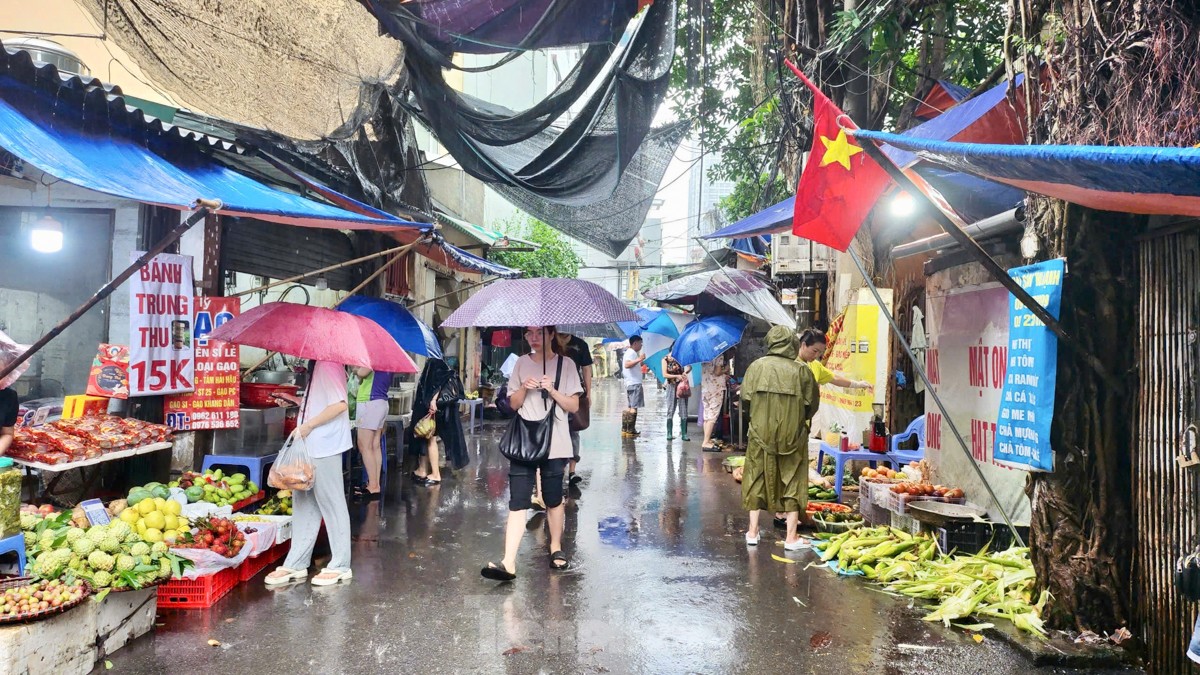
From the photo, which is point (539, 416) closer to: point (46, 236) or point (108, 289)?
point (108, 289)

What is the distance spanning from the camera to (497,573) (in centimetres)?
579

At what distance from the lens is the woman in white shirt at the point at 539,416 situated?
5.79 m

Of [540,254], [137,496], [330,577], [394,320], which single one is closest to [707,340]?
[394,320]

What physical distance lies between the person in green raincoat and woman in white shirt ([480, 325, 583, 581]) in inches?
71.8

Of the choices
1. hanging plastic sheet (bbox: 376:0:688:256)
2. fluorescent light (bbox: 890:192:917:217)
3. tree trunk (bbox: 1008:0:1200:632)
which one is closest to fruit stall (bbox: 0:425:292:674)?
hanging plastic sheet (bbox: 376:0:688:256)

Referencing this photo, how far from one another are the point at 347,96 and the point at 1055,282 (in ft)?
22.2

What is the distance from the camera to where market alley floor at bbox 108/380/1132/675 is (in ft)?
14.3

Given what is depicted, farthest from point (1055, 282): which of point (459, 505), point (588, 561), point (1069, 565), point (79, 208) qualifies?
point (79, 208)

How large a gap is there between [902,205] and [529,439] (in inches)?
175

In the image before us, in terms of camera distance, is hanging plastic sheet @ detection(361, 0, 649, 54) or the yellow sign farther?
the yellow sign

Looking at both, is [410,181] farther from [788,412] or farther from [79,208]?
[788,412]

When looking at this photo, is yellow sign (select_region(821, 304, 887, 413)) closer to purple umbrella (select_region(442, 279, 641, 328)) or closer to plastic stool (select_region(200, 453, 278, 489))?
purple umbrella (select_region(442, 279, 641, 328))

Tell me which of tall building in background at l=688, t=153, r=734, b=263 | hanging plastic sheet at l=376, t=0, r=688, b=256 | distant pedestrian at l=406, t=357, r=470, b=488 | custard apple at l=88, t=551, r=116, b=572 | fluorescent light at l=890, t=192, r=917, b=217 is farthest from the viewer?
tall building in background at l=688, t=153, r=734, b=263

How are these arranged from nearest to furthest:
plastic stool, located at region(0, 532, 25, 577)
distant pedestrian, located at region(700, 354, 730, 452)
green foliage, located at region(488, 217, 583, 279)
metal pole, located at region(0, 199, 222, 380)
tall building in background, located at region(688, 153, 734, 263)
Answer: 1. plastic stool, located at region(0, 532, 25, 577)
2. metal pole, located at region(0, 199, 222, 380)
3. distant pedestrian, located at region(700, 354, 730, 452)
4. tall building in background, located at region(688, 153, 734, 263)
5. green foliage, located at region(488, 217, 583, 279)
